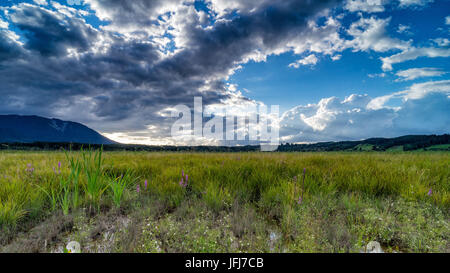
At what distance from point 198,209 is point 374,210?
7.65 feet

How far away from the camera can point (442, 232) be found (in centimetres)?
203

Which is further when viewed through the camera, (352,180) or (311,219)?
(352,180)

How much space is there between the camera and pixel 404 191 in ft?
9.52

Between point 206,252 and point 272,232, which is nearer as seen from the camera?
point 206,252
